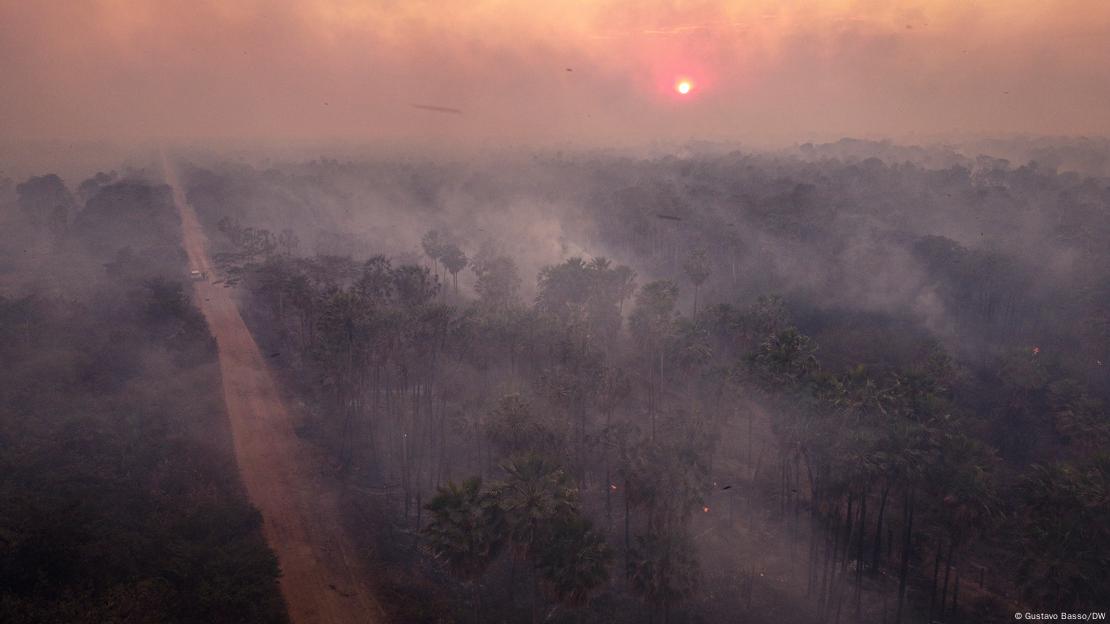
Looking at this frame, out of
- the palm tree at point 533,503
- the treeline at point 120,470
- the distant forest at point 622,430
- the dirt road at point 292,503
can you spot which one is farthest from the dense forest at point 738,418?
the treeline at point 120,470

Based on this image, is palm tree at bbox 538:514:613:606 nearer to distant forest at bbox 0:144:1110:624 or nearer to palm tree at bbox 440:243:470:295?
distant forest at bbox 0:144:1110:624

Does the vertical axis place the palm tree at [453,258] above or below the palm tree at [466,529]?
above

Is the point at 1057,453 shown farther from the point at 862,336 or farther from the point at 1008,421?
the point at 862,336

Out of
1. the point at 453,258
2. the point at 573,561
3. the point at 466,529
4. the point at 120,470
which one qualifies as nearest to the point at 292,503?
the point at 120,470

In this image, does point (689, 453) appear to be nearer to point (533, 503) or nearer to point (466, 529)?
point (533, 503)

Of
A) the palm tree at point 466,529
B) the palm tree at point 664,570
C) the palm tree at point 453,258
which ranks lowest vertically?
the palm tree at point 664,570

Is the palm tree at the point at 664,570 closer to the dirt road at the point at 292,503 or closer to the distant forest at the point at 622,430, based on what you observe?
the distant forest at the point at 622,430

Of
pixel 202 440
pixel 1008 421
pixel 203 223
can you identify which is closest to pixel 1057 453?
pixel 1008 421
